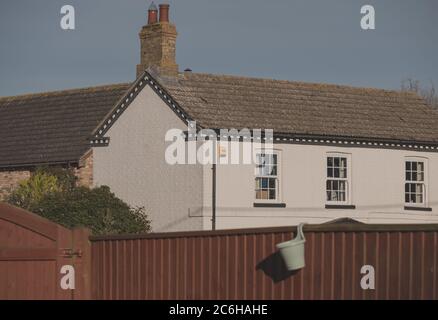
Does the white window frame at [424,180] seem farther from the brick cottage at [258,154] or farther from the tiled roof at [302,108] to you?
the tiled roof at [302,108]

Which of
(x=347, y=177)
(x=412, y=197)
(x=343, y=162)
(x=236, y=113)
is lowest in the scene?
(x=412, y=197)

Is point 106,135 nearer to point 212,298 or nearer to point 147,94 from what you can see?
point 147,94

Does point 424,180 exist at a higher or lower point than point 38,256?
higher

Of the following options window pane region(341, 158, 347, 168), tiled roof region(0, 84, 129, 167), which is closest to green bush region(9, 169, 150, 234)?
tiled roof region(0, 84, 129, 167)

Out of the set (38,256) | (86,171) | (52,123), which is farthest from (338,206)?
(38,256)

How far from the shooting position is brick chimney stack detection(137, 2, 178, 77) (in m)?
34.6

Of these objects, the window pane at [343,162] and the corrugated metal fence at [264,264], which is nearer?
the corrugated metal fence at [264,264]

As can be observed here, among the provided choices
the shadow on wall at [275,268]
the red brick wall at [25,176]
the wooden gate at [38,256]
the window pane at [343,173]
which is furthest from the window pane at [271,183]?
the shadow on wall at [275,268]

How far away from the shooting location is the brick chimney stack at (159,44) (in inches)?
1362

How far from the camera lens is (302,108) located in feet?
118

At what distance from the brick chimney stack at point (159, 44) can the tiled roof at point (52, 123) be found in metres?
4.09

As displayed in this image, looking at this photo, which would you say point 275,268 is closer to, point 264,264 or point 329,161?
point 264,264

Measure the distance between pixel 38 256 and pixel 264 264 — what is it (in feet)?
12.5
